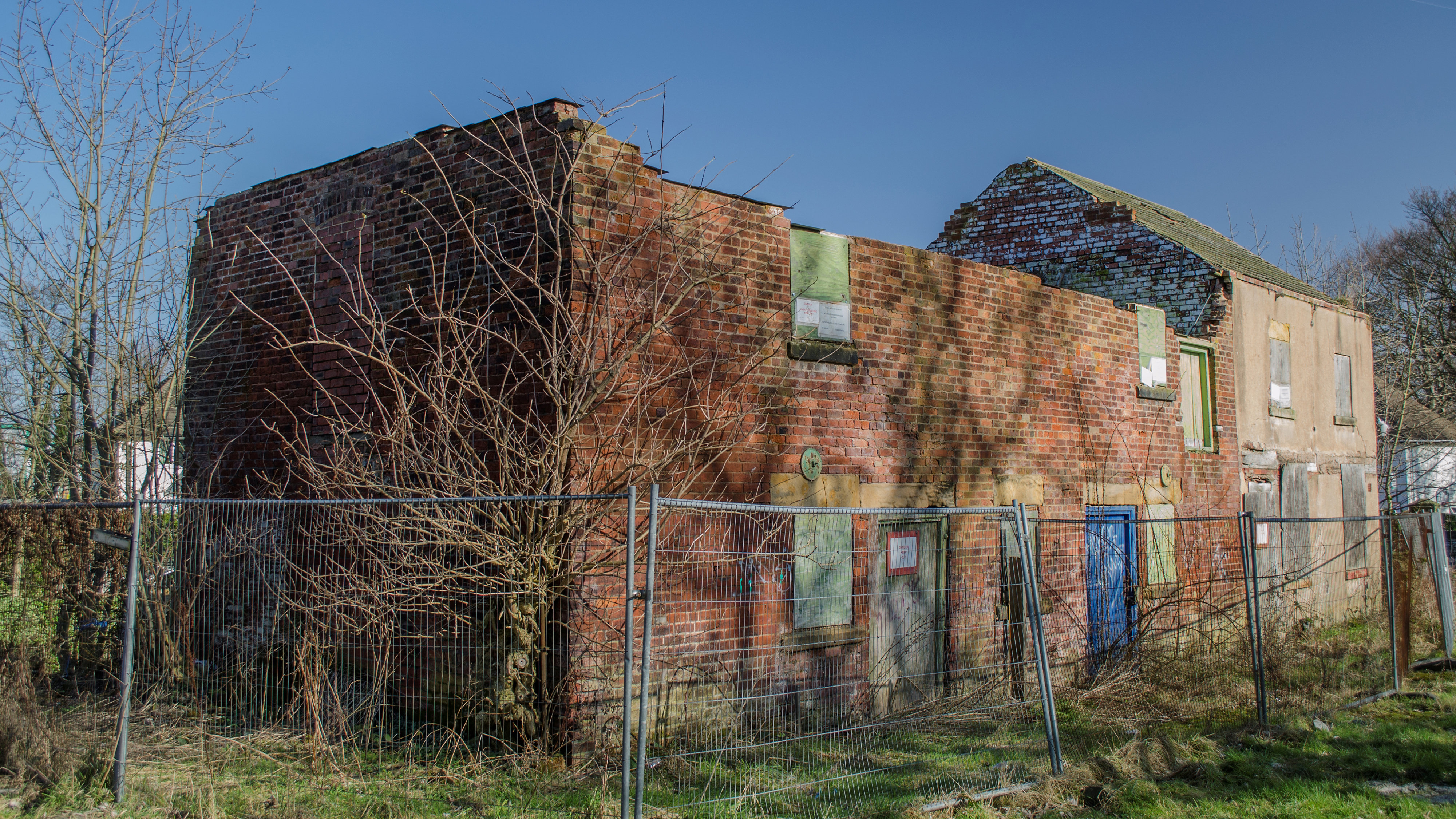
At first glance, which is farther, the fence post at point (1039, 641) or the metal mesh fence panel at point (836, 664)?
the fence post at point (1039, 641)

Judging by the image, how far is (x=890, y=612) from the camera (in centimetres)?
874

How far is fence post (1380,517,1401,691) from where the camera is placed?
30.2 feet

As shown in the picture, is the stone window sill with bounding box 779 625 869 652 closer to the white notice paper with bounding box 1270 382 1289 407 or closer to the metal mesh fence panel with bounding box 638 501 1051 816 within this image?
the metal mesh fence panel with bounding box 638 501 1051 816

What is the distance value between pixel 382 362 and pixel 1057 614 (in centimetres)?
718

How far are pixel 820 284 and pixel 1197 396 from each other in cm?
714

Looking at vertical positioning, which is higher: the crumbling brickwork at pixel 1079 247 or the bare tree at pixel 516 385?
the crumbling brickwork at pixel 1079 247

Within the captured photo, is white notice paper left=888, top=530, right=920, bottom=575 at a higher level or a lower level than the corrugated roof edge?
lower

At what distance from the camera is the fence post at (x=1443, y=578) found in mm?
10547

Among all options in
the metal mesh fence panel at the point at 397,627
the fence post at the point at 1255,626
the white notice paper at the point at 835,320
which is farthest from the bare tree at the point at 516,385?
the fence post at the point at 1255,626

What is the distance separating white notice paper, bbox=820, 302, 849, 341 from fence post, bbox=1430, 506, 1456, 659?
731 cm

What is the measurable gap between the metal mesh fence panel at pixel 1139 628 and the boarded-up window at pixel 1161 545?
2 centimetres

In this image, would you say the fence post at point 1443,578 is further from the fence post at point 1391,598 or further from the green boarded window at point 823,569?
the green boarded window at point 823,569

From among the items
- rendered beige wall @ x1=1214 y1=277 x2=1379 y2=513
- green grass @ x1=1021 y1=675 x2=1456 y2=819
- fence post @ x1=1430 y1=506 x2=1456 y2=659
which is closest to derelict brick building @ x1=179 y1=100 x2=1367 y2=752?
green grass @ x1=1021 y1=675 x2=1456 y2=819

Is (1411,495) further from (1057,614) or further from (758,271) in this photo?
(758,271)
